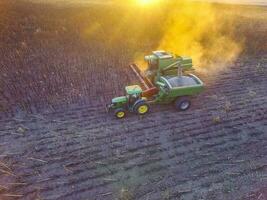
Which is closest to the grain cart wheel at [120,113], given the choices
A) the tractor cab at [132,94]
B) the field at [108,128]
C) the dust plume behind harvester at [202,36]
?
the field at [108,128]

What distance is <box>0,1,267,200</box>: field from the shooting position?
23.9ft

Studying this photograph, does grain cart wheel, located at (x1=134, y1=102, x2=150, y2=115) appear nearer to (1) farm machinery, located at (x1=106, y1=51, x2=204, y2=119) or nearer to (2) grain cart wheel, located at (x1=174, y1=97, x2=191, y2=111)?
(1) farm machinery, located at (x1=106, y1=51, x2=204, y2=119)

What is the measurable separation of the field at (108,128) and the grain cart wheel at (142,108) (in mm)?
191

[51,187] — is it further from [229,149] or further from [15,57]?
[15,57]

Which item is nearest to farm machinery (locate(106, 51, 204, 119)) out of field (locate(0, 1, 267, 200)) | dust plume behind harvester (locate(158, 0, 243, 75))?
field (locate(0, 1, 267, 200))

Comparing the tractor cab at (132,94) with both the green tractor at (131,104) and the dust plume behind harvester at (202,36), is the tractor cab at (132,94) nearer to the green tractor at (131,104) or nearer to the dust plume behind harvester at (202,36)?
the green tractor at (131,104)

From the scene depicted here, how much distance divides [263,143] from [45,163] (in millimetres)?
6009

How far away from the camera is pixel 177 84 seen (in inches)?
382

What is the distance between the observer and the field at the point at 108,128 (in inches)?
287

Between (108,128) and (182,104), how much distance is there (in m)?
2.52

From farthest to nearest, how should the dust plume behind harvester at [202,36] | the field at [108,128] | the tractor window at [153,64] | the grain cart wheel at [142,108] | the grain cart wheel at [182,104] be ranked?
the dust plume behind harvester at [202,36]
the tractor window at [153,64]
the grain cart wheel at [182,104]
the grain cart wheel at [142,108]
the field at [108,128]

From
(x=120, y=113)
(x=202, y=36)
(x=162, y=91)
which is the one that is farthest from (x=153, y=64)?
(x=202, y=36)

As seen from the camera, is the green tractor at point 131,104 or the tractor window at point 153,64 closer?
the green tractor at point 131,104

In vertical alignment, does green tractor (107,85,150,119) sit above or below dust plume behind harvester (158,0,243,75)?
below
